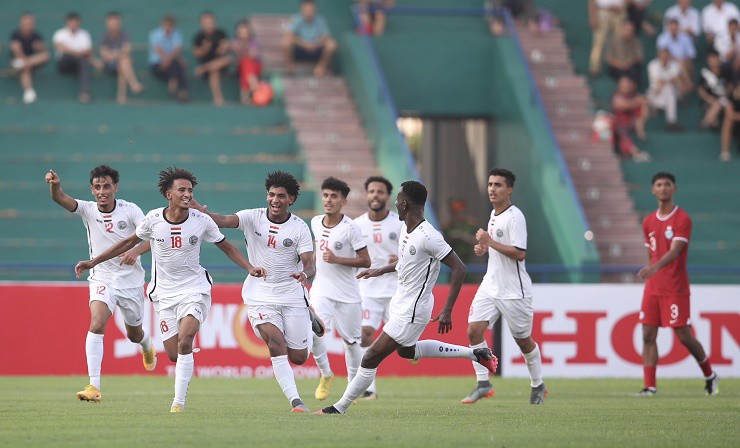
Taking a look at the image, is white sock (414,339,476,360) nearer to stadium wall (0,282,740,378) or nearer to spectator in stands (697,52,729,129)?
stadium wall (0,282,740,378)

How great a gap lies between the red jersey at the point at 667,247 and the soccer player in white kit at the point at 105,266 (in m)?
6.23

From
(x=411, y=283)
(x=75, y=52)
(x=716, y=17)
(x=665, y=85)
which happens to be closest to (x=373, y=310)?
(x=411, y=283)

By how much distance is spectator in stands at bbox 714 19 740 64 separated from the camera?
94.1 ft

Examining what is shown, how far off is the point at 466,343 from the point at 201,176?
752 cm

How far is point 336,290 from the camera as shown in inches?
601

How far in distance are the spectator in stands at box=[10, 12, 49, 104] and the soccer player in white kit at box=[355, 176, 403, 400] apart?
12837mm

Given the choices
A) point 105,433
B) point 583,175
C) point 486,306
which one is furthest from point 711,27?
point 105,433

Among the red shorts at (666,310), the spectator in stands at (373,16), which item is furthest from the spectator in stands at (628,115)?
the red shorts at (666,310)

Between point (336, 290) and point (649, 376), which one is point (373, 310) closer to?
point (336, 290)

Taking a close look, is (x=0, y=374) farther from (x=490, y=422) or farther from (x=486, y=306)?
(x=490, y=422)

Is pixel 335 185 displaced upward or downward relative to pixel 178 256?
upward

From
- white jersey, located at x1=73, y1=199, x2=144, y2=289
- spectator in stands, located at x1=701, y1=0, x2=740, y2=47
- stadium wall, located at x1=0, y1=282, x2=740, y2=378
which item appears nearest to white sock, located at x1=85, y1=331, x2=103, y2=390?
white jersey, located at x1=73, y1=199, x2=144, y2=289

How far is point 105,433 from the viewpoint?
35.5 feet

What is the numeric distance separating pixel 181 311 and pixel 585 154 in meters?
15.9
